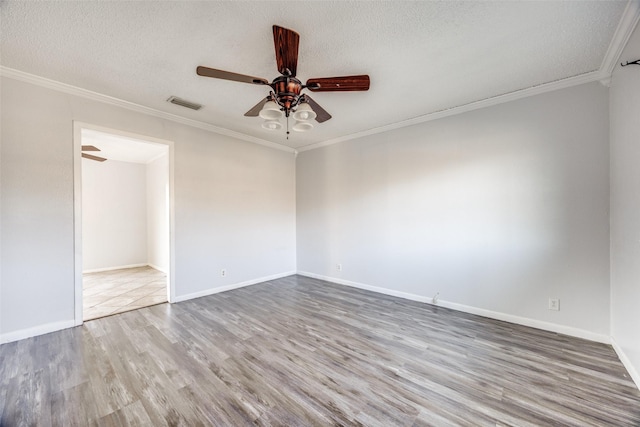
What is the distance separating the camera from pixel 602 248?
2457 mm

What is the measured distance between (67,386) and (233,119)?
3355mm

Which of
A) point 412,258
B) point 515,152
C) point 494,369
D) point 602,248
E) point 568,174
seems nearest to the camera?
point 494,369

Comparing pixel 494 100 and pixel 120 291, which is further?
pixel 120 291

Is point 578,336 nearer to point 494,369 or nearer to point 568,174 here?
point 494,369

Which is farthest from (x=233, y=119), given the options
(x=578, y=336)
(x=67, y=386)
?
(x=578, y=336)

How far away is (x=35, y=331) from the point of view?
261 cm

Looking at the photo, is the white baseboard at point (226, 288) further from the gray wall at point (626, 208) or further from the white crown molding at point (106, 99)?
the gray wall at point (626, 208)

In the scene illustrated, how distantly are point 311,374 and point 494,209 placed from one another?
2791 mm

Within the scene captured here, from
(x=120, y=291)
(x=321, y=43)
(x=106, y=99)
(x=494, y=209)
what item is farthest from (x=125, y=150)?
(x=494, y=209)

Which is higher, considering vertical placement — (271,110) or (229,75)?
(229,75)

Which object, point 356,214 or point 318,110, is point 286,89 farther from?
point 356,214

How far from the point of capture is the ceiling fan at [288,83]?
67.1 inches

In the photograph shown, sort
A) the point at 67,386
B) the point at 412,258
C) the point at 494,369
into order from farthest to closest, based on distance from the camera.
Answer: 1. the point at 412,258
2. the point at 494,369
3. the point at 67,386

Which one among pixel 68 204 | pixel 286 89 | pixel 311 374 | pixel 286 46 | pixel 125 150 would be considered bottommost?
pixel 311 374
